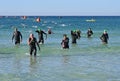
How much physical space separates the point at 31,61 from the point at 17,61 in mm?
760

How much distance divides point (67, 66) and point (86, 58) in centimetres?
385

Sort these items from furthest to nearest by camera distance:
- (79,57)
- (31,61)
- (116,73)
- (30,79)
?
1. (79,57)
2. (31,61)
3. (116,73)
4. (30,79)

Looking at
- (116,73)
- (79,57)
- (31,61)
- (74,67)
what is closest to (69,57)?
(79,57)

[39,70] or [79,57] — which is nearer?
[39,70]

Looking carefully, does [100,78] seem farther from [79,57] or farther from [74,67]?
[79,57]

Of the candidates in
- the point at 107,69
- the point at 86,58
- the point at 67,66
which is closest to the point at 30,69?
the point at 67,66

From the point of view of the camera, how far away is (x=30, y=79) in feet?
57.1

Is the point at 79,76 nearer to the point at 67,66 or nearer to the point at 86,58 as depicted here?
the point at 67,66

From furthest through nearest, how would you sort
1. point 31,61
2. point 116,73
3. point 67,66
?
1. point 31,61
2. point 67,66
3. point 116,73

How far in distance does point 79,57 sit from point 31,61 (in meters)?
3.31

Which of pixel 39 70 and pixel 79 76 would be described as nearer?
pixel 79 76

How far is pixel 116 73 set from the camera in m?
18.9

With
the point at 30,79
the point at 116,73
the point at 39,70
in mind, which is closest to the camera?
the point at 30,79

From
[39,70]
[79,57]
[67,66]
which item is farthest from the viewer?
[79,57]
